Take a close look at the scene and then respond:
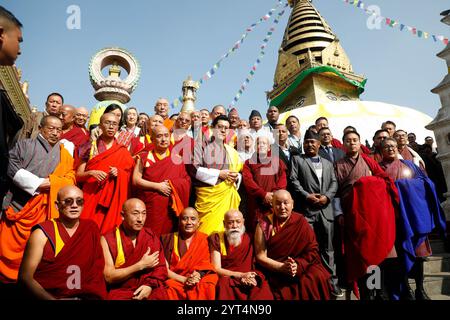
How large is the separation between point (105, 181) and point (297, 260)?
2.34 meters

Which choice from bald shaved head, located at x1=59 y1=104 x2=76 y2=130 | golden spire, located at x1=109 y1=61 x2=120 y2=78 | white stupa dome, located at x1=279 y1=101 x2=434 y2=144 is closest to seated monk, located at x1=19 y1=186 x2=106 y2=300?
bald shaved head, located at x1=59 y1=104 x2=76 y2=130

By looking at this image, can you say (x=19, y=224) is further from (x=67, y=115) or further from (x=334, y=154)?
(x=334, y=154)

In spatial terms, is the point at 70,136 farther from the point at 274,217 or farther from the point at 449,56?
the point at 449,56

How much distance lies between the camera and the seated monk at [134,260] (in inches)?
111

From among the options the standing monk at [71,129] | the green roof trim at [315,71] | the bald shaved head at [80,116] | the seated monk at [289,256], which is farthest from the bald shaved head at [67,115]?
the green roof trim at [315,71]

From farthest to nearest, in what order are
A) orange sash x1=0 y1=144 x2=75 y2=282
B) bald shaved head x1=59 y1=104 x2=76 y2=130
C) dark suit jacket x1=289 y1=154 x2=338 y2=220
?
bald shaved head x1=59 y1=104 x2=76 y2=130
dark suit jacket x1=289 y1=154 x2=338 y2=220
orange sash x1=0 y1=144 x2=75 y2=282

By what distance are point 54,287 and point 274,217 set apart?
7.24ft

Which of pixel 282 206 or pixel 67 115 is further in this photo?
pixel 67 115

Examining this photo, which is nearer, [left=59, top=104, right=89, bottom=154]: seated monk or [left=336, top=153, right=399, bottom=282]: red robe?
[left=336, top=153, right=399, bottom=282]: red robe

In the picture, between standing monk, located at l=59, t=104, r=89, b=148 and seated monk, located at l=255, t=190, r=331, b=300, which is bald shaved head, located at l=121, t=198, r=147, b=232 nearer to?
seated monk, located at l=255, t=190, r=331, b=300

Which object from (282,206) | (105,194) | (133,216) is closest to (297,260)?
(282,206)

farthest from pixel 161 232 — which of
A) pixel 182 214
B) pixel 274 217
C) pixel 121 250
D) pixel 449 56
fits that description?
pixel 449 56

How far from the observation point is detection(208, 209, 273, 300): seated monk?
119 inches

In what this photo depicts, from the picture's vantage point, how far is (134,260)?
2.96 metres
